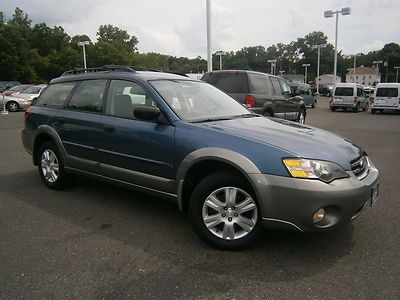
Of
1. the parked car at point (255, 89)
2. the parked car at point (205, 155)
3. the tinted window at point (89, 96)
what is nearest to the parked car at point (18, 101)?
the parked car at point (255, 89)

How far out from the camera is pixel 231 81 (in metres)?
10.5

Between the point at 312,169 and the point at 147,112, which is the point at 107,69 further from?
the point at 312,169

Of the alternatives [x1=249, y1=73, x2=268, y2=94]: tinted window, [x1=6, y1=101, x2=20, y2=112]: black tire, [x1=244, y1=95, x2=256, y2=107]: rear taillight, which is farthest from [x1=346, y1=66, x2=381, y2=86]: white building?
[x1=244, y1=95, x2=256, y2=107]: rear taillight

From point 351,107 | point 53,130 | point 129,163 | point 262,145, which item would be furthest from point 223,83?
point 351,107

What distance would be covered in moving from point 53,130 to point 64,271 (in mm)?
2696

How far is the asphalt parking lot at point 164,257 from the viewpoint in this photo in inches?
118

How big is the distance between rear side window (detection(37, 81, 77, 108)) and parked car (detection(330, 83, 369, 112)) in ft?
74.3

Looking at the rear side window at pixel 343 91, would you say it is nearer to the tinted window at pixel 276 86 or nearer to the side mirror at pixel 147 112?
the tinted window at pixel 276 86

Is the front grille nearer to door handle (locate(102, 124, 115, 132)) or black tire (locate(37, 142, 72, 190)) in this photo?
door handle (locate(102, 124, 115, 132))

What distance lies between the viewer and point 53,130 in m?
5.50

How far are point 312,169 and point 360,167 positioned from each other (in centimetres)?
69

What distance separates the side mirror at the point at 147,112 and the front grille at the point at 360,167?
6.37ft

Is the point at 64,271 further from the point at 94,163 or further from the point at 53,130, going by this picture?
the point at 53,130

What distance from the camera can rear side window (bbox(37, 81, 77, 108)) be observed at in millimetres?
5559
